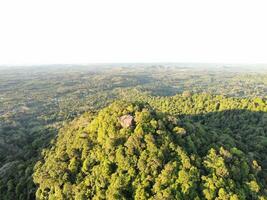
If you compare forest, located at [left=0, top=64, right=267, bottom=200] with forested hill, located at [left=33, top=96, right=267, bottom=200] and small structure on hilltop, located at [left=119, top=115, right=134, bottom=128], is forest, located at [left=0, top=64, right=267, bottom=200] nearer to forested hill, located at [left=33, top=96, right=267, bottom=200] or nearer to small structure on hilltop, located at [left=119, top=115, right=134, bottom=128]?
small structure on hilltop, located at [left=119, top=115, right=134, bottom=128]

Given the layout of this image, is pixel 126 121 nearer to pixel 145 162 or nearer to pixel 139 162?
pixel 139 162

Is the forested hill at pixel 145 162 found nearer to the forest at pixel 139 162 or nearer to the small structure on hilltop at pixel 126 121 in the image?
the small structure on hilltop at pixel 126 121

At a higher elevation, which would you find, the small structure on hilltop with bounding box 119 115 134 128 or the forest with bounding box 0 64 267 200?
the small structure on hilltop with bounding box 119 115 134 128

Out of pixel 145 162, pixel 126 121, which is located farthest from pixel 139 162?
pixel 126 121

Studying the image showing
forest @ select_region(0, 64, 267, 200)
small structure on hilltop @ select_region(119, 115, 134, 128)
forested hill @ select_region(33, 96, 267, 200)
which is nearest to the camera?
forested hill @ select_region(33, 96, 267, 200)

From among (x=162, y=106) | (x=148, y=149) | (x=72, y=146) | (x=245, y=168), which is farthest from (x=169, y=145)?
(x=162, y=106)

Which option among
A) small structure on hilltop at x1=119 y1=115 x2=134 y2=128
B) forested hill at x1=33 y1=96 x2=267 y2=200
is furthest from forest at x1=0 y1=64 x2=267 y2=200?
forested hill at x1=33 y1=96 x2=267 y2=200

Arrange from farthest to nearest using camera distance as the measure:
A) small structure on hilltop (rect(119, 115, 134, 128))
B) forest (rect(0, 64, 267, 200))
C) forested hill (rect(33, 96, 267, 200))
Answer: small structure on hilltop (rect(119, 115, 134, 128))
forest (rect(0, 64, 267, 200))
forested hill (rect(33, 96, 267, 200))
